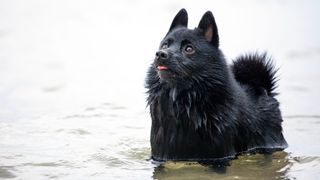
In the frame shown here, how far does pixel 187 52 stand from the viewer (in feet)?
24.6

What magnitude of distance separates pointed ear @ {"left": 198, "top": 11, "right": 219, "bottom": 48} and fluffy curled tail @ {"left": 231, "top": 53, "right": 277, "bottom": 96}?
1126 millimetres

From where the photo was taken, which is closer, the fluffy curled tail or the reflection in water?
the reflection in water

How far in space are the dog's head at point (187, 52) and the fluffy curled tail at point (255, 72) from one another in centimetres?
113

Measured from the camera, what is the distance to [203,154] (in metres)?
7.59

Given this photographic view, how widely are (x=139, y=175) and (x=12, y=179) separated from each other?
1210mm

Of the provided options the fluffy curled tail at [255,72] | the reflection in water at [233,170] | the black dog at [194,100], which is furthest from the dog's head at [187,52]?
the fluffy curled tail at [255,72]

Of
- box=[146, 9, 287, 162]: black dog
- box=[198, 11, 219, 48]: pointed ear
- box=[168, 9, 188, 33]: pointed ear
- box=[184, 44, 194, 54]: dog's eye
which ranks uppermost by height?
box=[168, 9, 188, 33]: pointed ear

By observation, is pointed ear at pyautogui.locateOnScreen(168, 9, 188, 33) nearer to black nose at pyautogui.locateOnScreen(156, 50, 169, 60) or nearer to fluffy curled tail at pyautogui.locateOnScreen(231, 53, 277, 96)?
black nose at pyautogui.locateOnScreen(156, 50, 169, 60)

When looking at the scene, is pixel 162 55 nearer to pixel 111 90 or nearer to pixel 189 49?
pixel 189 49

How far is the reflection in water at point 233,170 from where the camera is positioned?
24.4ft

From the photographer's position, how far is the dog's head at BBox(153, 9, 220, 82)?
23.9 feet

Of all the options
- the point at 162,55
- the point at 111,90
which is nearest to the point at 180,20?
the point at 162,55

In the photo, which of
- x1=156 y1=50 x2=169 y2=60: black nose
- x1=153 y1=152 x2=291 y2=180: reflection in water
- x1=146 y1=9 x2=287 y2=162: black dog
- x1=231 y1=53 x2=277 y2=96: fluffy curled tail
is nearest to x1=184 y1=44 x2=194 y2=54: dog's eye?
x1=146 y1=9 x2=287 y2=162: black dog

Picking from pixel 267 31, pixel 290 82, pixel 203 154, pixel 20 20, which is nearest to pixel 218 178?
pixel 203 154
